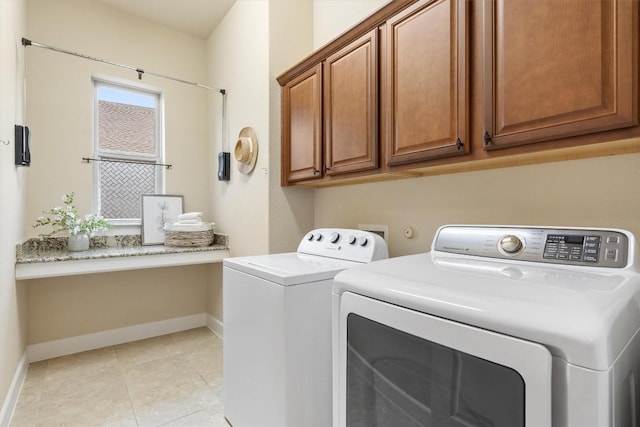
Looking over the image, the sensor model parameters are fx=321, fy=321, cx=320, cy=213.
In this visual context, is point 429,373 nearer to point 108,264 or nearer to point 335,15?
point 335,15

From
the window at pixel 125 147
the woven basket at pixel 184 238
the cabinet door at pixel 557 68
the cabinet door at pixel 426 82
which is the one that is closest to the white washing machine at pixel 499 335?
the cabinet door at pixel 557 68

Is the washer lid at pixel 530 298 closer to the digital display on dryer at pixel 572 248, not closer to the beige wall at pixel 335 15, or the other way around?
the digital display on dryer at pixel 572 248

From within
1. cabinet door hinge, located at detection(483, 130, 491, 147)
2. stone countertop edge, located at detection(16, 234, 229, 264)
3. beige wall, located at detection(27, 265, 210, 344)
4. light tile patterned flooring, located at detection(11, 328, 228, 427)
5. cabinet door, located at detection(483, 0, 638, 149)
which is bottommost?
light tile patterned flooring, located at detection(11, 328, 228, 427)

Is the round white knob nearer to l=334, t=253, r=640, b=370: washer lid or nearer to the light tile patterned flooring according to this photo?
l=334, t=253, r=640, b=370: washer lid

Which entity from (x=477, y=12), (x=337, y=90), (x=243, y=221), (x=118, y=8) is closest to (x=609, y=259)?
(x=477, y=12)

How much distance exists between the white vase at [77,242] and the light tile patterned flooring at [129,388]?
34.8 inches

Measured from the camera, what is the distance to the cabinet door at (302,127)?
6.62 feet

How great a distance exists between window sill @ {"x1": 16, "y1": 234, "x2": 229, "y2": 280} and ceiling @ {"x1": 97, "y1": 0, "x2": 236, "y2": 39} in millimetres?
2062

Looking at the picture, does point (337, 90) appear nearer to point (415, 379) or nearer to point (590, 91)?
point (590, 91)

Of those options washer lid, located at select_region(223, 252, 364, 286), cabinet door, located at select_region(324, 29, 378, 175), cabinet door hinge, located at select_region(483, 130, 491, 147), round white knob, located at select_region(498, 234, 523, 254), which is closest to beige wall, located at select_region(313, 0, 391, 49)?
cabinet door, located at select_region(324, 29, 378, 175)

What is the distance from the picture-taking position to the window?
9.58 ft

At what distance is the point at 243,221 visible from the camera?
8.78ft

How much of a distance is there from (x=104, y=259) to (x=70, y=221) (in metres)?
0.47

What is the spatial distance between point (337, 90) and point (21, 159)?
196 cm
